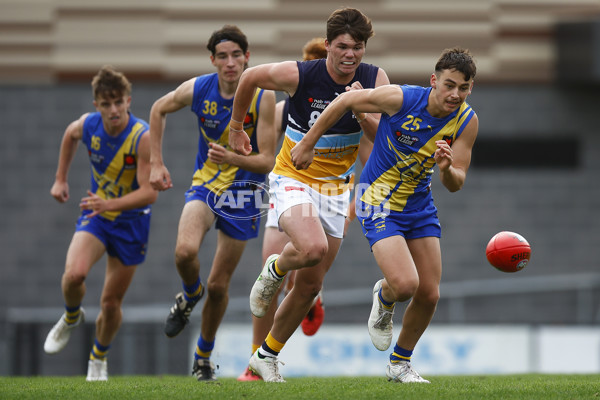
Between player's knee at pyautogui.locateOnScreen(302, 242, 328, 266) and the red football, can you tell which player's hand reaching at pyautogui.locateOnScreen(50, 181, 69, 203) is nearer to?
A: player's knee at pyautogui.locateOnScreen(302, 242, 328, 266)

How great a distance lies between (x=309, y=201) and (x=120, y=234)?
2.33 metres

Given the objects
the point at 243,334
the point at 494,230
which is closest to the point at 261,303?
the point at 243,334

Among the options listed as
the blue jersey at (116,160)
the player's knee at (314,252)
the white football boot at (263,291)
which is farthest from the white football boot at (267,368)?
the blue jersey at (116,160)

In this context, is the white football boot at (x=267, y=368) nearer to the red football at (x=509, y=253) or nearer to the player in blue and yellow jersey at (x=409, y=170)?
the player in blue and yellow jersey at (x=409, y=170)

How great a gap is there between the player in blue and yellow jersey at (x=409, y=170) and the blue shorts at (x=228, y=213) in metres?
1.34

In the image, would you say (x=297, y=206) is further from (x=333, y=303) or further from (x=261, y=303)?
(x=333, y=303)

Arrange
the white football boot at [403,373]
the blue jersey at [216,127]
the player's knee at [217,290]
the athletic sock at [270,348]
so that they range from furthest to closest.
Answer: the player's knee at [217,290] < the blue jersey at [216,127] < the athletic sock at [270,348] < the white football boot at [403,373]

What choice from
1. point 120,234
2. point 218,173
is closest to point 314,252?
point 218,173

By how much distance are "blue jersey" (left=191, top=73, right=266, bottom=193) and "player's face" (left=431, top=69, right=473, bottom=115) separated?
176cm

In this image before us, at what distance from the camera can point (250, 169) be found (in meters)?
6.64

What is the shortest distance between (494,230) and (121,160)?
8.69 m

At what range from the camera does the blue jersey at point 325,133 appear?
5961mm

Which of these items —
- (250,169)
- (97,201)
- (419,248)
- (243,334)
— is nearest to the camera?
(419,248)

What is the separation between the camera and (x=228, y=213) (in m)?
6.91
